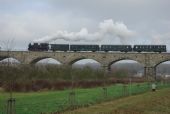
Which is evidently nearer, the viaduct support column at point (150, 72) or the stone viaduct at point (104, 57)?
the stone viaduct at point (104, 57)

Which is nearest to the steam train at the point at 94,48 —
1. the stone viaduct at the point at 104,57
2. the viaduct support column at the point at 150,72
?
the stone viaduct at the point at 104,57

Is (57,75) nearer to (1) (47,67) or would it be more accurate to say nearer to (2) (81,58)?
(1) (47,67)

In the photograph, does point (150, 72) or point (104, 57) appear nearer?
point (150, 72)

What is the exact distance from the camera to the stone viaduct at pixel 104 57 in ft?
215

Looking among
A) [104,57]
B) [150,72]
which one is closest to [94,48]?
[104,57]

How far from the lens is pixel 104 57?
68125 millimetres

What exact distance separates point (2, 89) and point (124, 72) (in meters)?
35.2

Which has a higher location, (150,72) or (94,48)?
(94,48)

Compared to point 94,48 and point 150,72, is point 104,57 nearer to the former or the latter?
point 94,48

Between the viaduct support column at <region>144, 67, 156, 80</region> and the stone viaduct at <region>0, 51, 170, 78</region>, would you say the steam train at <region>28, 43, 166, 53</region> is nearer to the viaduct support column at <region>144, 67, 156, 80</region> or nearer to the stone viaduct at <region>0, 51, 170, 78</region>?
the stone viaduct at <region>0, 51, 170, 78</region>

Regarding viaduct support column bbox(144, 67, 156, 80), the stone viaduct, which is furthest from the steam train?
viaduct support column bbox(144, 67, 156, 80)

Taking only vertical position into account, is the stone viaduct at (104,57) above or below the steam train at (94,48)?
below

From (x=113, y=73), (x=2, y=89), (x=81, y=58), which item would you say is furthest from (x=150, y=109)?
(x=81, y=58)

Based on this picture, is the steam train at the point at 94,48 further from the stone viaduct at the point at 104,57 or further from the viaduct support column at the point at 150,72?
the viaduct support column at the point at 150,72
